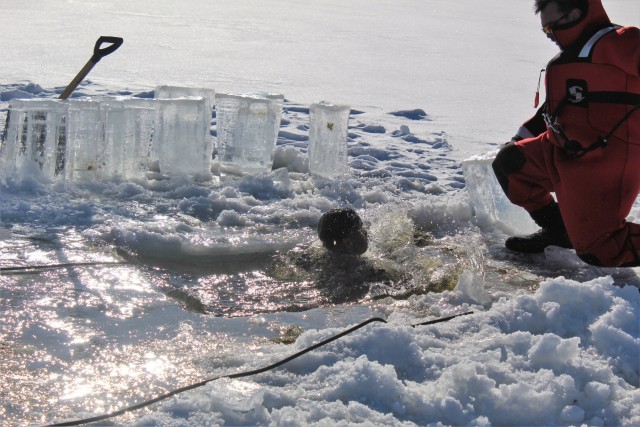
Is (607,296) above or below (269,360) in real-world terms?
above

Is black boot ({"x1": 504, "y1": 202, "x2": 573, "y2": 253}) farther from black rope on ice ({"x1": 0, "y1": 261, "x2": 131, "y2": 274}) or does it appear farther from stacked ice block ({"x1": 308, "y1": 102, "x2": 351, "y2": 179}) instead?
black rope on ice ({"x1": 0, "y1": 261, "x2": 131, "y2": 274})

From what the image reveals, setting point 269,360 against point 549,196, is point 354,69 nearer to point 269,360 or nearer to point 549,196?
point 549,196

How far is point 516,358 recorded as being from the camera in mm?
2891

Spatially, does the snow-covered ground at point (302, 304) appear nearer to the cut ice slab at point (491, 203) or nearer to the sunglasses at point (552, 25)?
the cut ice slab at point (491, 203)

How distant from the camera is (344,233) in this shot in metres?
4.18

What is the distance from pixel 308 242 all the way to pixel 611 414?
2.11m

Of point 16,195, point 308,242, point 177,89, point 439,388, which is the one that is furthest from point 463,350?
point 177,89

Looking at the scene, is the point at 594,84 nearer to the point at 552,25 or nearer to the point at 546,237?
the point at 552,25

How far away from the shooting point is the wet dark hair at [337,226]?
13.7ft

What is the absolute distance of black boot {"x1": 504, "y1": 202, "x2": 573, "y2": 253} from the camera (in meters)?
4.48

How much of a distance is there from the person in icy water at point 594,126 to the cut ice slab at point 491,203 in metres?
0.74

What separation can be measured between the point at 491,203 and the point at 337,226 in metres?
1.21

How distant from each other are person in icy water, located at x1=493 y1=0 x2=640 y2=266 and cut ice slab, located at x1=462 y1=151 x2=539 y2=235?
2.44ft

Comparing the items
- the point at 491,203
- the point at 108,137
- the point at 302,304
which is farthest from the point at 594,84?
the point at 108,137
